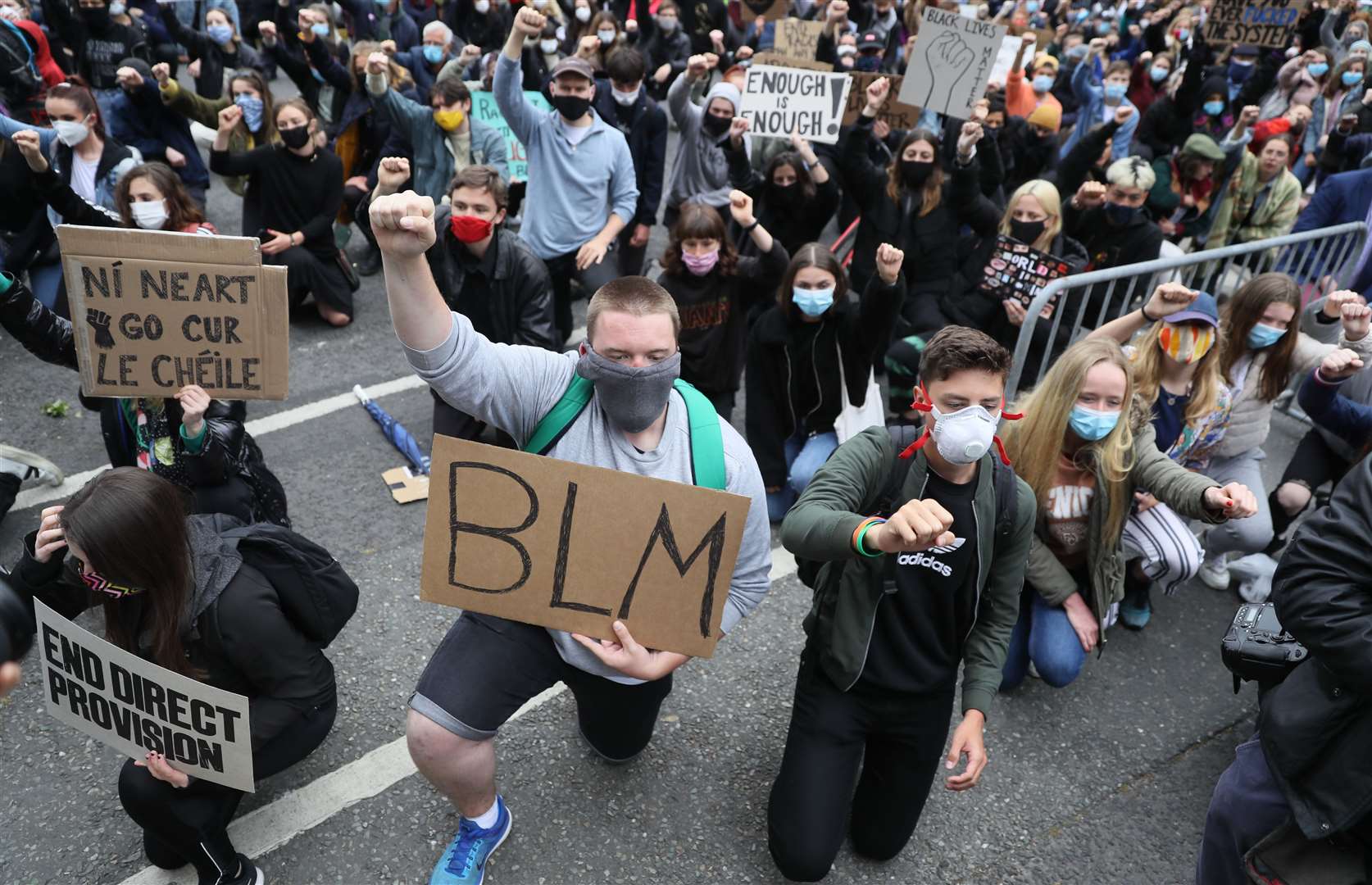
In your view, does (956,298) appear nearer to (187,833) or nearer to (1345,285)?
(1345,285)

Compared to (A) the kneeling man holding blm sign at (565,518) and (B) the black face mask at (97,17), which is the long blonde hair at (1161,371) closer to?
(A) the kneeling man holding blm sign at (565,518)

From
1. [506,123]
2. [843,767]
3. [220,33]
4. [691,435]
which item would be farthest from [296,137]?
[843,767]

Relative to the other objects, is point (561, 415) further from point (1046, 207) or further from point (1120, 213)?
point (1120, 213)

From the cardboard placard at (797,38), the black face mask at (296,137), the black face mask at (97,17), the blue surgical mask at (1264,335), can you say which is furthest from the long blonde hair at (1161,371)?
the black face mask at (97,17)

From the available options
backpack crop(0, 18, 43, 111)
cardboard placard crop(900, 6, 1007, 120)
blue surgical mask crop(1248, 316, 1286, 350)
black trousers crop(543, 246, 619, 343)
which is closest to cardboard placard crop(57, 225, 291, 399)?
black trousers crop(543, 246, 619, 343)

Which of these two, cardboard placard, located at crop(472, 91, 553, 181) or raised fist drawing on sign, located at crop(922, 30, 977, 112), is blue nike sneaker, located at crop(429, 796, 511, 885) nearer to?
cardboard placard, located at crop(472, 91, 553, 181)

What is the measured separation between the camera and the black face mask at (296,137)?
6.32 metres

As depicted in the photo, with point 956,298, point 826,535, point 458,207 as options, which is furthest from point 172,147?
point 826,535

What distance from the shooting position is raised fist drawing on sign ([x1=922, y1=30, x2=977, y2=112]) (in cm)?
698

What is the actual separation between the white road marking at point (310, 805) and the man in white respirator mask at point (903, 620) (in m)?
1.00

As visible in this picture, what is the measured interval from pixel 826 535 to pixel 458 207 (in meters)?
2.93

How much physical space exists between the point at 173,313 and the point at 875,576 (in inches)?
97.8

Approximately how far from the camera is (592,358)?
8.16 feet

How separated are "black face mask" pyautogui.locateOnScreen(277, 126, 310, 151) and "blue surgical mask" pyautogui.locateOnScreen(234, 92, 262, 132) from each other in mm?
644
